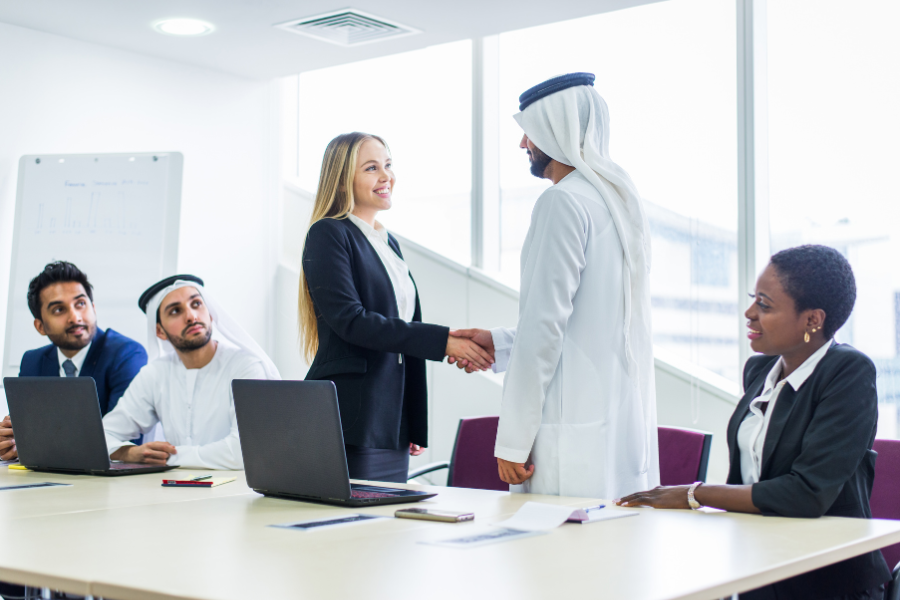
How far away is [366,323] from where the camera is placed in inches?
99.6

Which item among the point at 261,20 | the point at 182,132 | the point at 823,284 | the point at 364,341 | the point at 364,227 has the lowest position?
the point at 364,341

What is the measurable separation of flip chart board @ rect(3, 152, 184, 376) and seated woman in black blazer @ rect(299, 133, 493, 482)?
7.50ft

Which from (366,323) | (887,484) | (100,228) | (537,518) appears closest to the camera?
(537,518)

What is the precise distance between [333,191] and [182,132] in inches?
124

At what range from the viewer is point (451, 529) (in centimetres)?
158

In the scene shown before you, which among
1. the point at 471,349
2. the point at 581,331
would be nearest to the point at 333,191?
the point at 471,349

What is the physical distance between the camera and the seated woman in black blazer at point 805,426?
172 cm

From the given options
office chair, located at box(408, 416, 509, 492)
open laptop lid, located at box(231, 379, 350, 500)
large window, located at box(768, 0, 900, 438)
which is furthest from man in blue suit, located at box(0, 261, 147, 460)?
large window, located at box(768, 0, 900, 438)

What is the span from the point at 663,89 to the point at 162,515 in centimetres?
331

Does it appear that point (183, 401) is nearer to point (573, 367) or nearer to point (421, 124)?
point (573, 367)

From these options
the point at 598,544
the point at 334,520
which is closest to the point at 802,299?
the point at 598,544

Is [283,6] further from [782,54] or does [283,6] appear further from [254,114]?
[782,54]

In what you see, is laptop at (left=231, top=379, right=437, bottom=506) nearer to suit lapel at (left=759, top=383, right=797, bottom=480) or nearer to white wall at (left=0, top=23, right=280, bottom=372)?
suit lapel at (left=759, top=383, right=797, bottom=480)

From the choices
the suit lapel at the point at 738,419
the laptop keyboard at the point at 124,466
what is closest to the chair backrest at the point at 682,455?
the suit lapel at the point at 738,419
